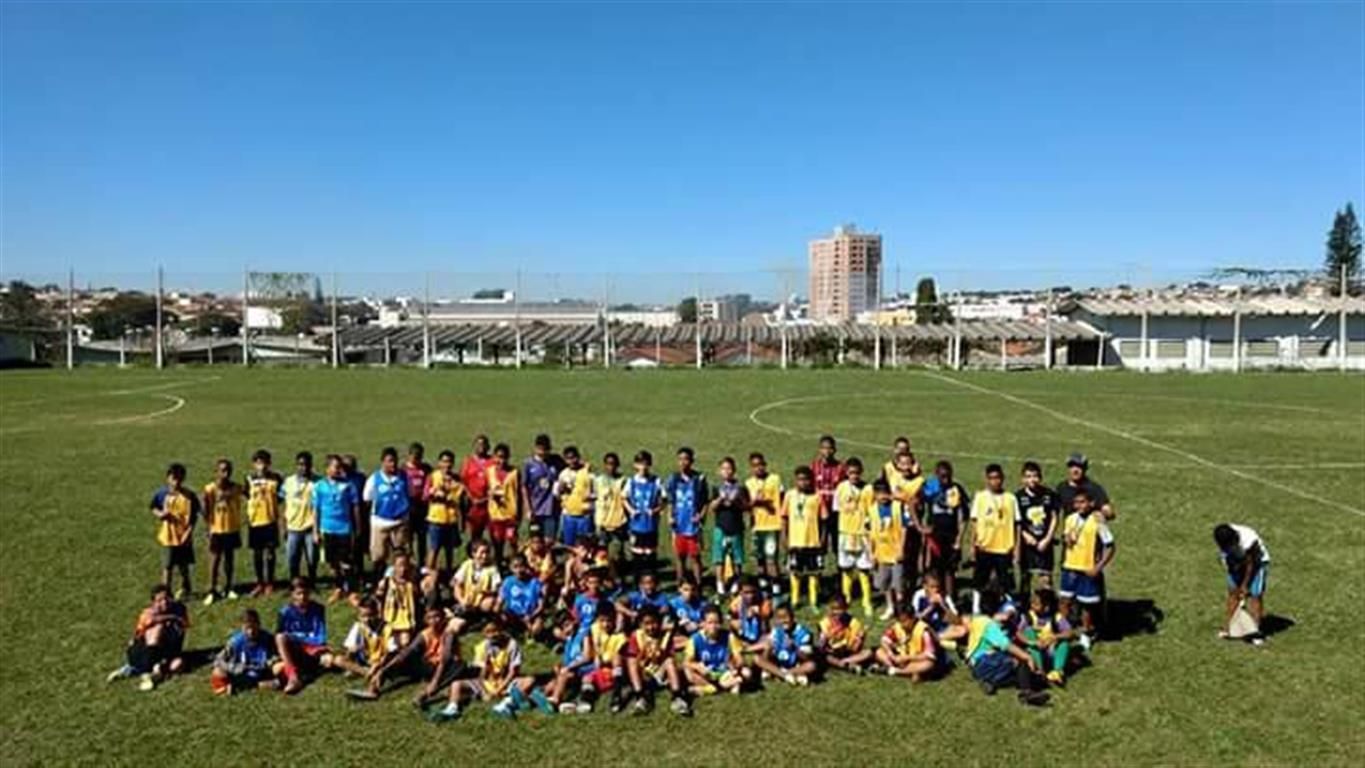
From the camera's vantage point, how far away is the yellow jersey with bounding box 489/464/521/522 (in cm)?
1354

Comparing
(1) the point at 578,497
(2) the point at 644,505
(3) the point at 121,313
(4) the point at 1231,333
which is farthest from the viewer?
(3) the point at 121,313

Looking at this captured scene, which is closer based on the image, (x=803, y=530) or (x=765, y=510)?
(x=803, y=530)

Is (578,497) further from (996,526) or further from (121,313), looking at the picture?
(121,313)

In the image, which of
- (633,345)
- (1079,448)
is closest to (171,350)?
(633,345)

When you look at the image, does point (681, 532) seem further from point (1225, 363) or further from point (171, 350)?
point (171, 350)

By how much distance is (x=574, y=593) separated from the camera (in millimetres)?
11695

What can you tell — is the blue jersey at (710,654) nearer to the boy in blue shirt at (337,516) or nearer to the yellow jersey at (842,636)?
the yellow jersey at (842,636)

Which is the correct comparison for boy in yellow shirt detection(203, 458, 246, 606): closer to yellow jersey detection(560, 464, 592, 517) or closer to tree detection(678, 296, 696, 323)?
yellow jersey detection(560, 464, 592, 517)

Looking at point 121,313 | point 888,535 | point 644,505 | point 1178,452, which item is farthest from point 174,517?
point 121,313

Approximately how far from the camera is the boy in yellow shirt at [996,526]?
1193cm

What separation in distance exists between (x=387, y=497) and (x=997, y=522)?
7.57 m

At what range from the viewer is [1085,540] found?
444 inches

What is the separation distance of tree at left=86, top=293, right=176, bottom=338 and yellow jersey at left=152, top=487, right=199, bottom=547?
85.6 metres

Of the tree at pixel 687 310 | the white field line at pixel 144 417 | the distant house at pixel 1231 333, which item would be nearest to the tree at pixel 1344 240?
the distant house at pixel 1231 333
